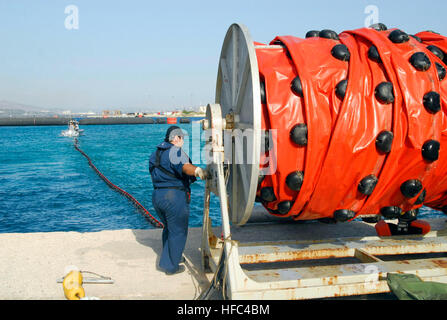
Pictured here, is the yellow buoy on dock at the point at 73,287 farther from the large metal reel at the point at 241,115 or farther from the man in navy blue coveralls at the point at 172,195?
the large metal reel at the point at 241,115

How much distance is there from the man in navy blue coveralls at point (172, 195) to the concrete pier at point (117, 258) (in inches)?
10.8

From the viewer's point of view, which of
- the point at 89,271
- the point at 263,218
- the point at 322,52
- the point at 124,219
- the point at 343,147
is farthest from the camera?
the point at 124,219

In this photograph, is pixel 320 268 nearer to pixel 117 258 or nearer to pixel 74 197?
pixel 117 258

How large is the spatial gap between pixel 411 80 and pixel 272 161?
163 centimetres

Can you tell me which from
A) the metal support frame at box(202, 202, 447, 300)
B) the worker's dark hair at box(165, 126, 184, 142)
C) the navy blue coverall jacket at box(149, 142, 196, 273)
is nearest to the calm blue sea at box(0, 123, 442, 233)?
the worker's dark hair at box(165, 126, 184, 142)

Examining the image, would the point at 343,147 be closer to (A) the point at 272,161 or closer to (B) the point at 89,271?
(A) the point at 272,161

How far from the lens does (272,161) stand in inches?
160

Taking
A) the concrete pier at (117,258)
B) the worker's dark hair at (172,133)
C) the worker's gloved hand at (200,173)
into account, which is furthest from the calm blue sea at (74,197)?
the worker's gloved hand at (200,173)

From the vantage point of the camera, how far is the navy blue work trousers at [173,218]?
16.0 feet

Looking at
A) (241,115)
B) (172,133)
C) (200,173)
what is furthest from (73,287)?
(241,115)

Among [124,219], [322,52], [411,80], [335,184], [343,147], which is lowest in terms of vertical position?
[124,219]

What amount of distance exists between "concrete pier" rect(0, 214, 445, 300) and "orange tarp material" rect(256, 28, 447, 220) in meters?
1.68

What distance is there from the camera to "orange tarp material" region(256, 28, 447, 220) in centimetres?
396
